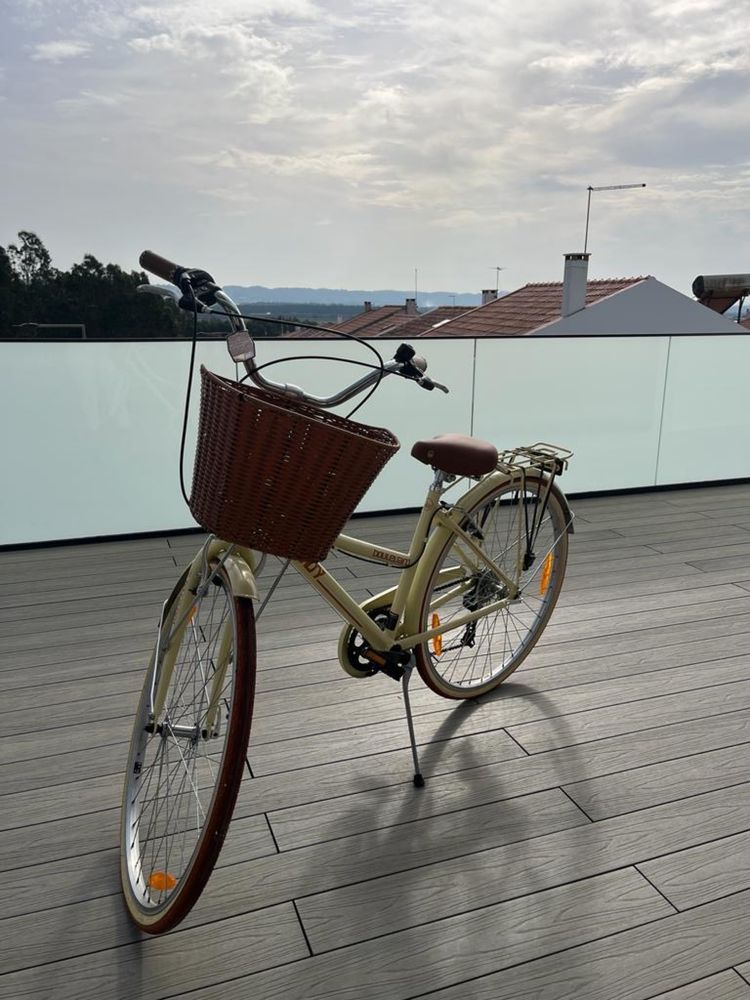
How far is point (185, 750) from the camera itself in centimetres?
147

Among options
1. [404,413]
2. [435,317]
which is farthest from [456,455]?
[435,317]

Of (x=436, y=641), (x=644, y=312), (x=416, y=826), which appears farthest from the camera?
(x=644, y=312)

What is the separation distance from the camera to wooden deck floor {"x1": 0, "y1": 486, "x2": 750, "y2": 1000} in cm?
123

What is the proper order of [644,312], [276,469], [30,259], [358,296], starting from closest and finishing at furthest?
[276,469] → [30,259] → [358,296] → [644,312]

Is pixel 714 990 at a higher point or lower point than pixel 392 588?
lower

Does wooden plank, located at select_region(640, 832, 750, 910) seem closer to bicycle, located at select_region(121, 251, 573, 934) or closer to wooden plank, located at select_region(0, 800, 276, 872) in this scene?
bicycle, located at select_region(121, 251, 573, 934)

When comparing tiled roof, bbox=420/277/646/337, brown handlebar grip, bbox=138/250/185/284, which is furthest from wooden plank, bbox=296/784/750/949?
tiled roof, bbox=420/277/646/337

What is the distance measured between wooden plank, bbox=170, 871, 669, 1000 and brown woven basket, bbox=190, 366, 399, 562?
665 mm

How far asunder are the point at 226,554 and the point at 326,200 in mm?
16137

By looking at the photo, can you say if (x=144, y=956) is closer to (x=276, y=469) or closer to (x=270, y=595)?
(x=270, y=595)

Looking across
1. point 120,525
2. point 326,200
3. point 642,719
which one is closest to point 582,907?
point 642,719

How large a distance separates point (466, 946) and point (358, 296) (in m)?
10.1

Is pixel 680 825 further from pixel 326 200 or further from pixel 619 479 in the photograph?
pixel 326 200

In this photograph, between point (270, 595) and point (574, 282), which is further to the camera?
point (574, 282)
